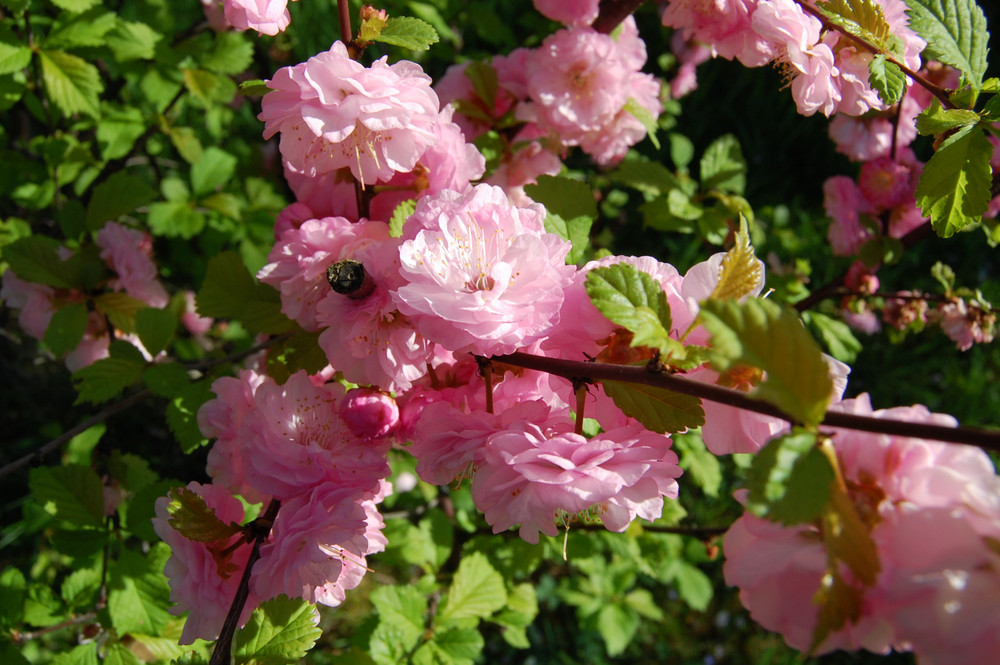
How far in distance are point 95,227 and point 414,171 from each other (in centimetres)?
111

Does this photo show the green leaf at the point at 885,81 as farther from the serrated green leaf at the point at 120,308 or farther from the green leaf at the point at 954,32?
the serrated green leaf at the point at 120,308

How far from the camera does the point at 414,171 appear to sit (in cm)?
111

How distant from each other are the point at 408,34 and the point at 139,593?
129 cm

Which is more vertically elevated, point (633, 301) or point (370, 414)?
point (633, 301)

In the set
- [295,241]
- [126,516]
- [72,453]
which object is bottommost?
[72,453]

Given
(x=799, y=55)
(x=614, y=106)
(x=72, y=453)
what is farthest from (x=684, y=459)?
(x=72, y=453)

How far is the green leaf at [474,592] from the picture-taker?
1631 millimetres

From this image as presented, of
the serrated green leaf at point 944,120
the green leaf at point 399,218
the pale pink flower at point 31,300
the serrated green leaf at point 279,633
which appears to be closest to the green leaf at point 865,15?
the serrated green leaf at point 944,120

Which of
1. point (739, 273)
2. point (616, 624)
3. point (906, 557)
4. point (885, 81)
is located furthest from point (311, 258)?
point (616, 624)

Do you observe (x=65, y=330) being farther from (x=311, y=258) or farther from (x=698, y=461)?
(x=698, y=461)

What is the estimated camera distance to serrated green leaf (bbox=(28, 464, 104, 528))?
139 cm

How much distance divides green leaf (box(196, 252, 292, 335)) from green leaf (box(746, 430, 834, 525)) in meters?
0.87

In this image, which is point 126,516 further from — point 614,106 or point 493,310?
point 614,106

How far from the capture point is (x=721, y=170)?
1832 millimetres
